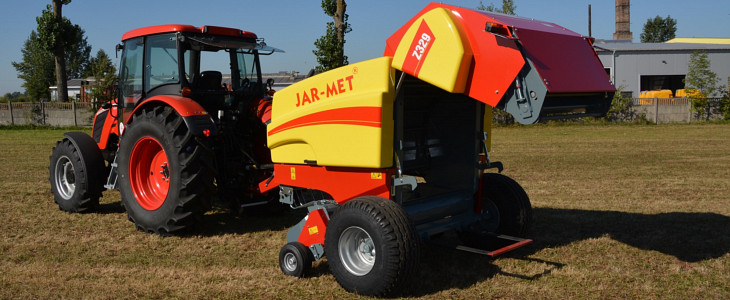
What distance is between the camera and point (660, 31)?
282 ft

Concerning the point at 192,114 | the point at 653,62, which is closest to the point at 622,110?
the point at 653,62

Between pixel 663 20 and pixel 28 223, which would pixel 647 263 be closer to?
pixel 28 223

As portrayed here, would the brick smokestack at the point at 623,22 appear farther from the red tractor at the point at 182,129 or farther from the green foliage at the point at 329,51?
the red tractor at the point at 182,129

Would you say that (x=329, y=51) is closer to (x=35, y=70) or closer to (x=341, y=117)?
(x=341, y=117)

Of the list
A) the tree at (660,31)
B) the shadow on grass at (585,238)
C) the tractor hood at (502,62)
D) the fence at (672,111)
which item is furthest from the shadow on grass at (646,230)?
the tree at (660,31)

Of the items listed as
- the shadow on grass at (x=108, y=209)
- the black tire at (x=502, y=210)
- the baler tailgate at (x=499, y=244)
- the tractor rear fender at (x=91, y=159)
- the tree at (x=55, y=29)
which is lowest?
the shadow on grass at (x=108, y=209)

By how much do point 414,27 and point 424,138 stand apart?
4.11 feet

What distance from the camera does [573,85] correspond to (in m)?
4.28

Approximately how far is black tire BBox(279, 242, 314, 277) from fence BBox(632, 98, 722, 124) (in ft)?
75.0

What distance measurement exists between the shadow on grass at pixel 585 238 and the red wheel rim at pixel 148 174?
297cm

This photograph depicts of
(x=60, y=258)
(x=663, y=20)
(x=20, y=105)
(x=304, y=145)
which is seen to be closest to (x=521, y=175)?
(x=304, y=145)

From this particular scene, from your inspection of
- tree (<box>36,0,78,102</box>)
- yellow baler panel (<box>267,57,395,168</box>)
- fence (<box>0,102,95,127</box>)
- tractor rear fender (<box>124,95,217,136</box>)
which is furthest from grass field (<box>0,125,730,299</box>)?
tree (<box>36,0,78,102</box>)

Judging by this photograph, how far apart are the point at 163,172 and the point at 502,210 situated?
3549mm

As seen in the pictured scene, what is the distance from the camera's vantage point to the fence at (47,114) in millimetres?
25781
